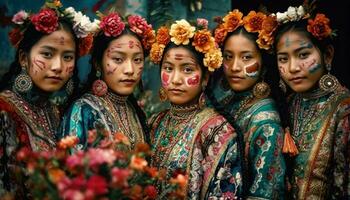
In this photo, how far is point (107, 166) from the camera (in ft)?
9.69

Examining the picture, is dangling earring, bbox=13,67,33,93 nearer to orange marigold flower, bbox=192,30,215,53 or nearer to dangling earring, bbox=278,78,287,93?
orange marigold flower, bbox=192,30,215,53

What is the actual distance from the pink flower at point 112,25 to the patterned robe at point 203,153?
2.29 ft

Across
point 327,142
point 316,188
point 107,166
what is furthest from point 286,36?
point 107,166

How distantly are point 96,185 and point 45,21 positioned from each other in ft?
5.19

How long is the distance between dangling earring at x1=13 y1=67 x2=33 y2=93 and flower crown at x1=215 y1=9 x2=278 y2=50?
1.32 meters

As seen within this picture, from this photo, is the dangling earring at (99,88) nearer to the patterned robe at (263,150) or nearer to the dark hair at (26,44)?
the dark hair at (26,44)

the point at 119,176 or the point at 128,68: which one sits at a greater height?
the point at 128,68

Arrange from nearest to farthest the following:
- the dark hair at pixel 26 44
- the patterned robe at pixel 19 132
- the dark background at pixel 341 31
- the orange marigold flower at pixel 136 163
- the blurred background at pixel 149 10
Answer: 1. the orange marigold flower at pixel 136 163
2. the patterned robe at pixel 19 132
3. the dark hair at pixel 26 44
4. the dark background at pixel 341 31
5. the blurred background at pixel 149 10

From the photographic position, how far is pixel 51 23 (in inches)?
157

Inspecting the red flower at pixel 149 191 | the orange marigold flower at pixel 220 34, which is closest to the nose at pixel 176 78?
the orange marigold flower at pixel 220 34

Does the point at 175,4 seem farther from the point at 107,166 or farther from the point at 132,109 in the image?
the point at 107,166

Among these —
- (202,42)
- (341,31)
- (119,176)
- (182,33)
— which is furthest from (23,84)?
(341,31)

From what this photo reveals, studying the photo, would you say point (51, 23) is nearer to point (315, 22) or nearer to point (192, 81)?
point (192, 81)

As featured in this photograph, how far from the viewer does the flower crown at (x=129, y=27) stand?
4.15 metres
